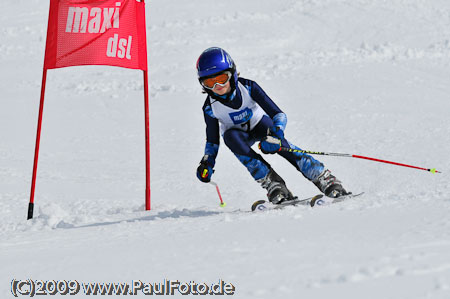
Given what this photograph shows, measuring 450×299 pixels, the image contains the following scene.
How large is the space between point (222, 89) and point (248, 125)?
42cm

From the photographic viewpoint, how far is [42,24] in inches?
699

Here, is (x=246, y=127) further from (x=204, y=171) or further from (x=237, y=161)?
(x=237, y=161)

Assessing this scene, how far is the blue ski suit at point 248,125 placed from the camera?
4.82m

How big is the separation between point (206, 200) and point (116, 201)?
0.97m

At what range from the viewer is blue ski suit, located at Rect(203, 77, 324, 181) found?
15.8 feet

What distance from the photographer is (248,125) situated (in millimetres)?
5023

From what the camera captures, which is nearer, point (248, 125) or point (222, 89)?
point (222, 89)

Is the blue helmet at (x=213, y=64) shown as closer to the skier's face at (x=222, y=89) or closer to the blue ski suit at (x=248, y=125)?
the skier's face at (x=222, y=89)

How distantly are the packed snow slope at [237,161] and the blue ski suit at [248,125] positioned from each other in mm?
510

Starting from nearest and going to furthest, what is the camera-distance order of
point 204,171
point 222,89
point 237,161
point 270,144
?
point 270,144 → point 222,89 → point 204,171 → point 237,161

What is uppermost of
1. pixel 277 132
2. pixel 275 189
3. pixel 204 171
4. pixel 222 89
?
pixel 222 89

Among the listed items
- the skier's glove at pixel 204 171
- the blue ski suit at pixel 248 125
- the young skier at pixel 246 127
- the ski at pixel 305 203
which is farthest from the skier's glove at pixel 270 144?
the skier's glove at pixel 204 171

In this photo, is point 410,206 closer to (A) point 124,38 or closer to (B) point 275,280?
(B) point 275,280

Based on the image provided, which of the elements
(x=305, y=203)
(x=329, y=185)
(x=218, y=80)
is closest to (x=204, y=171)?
(x=218, y=80)
